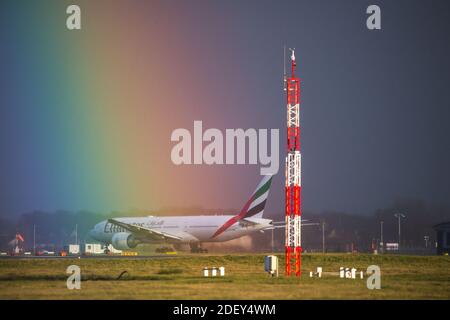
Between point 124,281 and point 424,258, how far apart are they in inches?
1476

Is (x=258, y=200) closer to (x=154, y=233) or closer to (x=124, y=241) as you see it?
(x=154, y=233)

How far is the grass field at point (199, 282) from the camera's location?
39719 mm

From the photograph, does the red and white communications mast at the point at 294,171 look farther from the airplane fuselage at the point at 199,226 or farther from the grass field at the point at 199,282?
the airplane fuselage at the point at 199,226

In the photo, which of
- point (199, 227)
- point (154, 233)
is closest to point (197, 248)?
point (199, 227)

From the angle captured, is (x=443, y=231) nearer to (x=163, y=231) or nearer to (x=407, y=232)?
(x=163, y=231)

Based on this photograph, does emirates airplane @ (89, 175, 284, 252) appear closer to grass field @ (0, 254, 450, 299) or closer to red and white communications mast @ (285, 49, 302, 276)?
grass field @ (0, 254, 450, 299)

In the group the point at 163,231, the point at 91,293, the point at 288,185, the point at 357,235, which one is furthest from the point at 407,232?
the point at 91,293

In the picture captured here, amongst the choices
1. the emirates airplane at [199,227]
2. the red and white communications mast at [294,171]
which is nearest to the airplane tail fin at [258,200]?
the emirates airplane at [199,227]

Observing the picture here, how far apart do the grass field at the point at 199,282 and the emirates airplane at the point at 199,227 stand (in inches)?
1031

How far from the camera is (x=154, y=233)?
343ft

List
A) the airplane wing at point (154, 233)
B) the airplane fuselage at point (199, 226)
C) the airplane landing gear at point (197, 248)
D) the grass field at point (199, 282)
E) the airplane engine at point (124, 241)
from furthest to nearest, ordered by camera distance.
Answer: the airplane landing gear at point (197, 248) < the airplane wing at point (154, 233) < the airplane engine at point (124, 241) < the airplane fuselage at point (199, 226) < the grass field at point (199, 282)

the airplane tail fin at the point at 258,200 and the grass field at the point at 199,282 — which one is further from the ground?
the airplane tail fin at the point at 258,200
